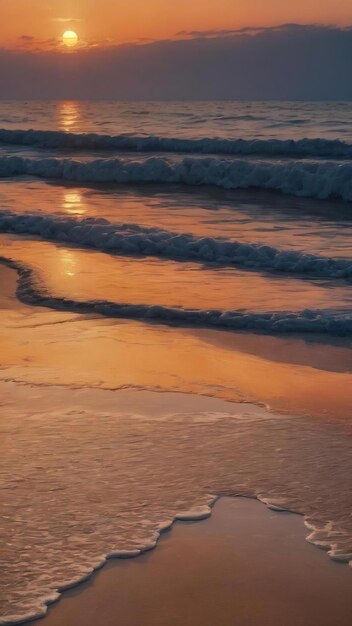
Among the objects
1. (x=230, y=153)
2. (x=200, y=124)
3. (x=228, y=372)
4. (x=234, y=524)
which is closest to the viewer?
(x=234, y=524)

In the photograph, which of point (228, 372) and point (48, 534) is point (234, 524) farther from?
point (228, 372)

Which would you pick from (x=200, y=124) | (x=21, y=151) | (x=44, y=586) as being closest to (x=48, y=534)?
(x=44, y=586)

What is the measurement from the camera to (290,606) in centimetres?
304

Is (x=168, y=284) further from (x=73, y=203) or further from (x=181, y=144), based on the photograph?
(x=181, y=144)

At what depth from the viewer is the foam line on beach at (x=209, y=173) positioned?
18.8 m

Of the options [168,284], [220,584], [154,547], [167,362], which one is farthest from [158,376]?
[168,284]

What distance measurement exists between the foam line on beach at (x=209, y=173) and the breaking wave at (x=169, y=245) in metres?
7.28

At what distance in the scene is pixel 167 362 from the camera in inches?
233

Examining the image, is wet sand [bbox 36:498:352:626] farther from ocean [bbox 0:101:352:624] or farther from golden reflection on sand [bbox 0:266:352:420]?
golden reflection on sand [bbox 0:266:352:420]

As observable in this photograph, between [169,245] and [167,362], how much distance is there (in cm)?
478

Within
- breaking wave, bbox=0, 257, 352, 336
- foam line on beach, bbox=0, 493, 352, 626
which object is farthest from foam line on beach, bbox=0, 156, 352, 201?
foam line on beach, bbox=0, 493, 352, 626

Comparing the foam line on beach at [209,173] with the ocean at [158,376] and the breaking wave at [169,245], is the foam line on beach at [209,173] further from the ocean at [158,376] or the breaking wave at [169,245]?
the breaking wave at [169,245]

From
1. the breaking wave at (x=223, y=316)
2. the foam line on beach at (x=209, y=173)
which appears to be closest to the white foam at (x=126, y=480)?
the breaking wave at (x=223, y=316)

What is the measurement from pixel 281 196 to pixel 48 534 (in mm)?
15042
